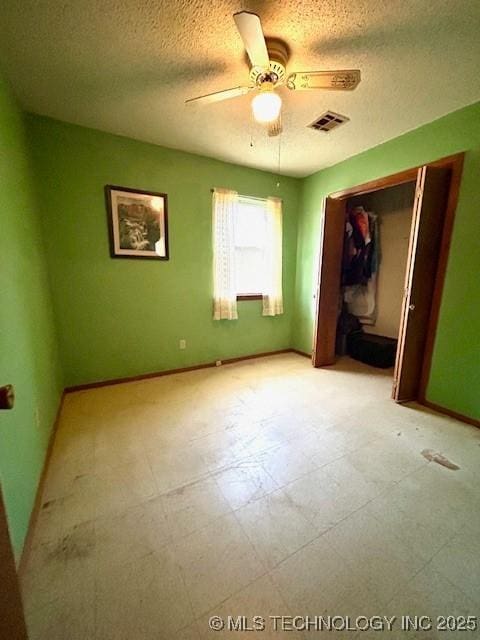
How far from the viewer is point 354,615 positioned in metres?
0.90

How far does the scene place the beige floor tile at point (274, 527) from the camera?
1.10 meters

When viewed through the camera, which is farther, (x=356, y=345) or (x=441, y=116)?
(x=356, y=345)

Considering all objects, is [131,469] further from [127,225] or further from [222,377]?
[127,225]

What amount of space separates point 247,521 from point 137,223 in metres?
2.61

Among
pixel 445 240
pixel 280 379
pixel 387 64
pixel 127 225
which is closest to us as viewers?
pixel 387 64

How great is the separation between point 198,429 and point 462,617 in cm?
155

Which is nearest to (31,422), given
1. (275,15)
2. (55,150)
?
(55,150)

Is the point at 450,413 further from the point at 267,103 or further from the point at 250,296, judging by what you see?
the point at 267,103

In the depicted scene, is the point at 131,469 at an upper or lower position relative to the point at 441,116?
lower

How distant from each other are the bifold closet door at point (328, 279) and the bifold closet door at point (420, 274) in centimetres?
99

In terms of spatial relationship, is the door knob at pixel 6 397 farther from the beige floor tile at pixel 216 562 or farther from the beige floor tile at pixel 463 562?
the beige floor tile at pixel 463 562

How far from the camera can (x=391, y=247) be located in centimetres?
351

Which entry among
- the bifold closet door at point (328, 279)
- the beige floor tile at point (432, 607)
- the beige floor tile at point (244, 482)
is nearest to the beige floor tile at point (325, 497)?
the beige floor tile at point (244, 482)

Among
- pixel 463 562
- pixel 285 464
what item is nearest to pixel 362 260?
pixel 285 464
